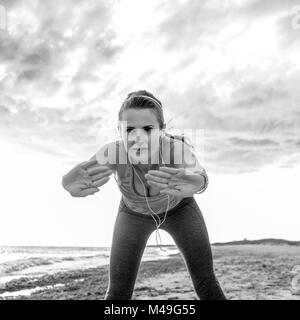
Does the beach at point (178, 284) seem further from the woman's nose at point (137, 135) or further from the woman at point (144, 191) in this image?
the woman's nose at point (137, 135)

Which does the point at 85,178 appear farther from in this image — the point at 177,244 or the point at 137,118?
the point at 177,244

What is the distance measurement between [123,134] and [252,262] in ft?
25.4

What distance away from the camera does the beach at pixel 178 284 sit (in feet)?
20.9

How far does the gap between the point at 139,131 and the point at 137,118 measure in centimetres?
11

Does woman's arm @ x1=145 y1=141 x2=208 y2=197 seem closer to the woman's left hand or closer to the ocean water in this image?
the woman's left hand

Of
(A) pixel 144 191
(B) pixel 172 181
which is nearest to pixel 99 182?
(B) pixel 172 181

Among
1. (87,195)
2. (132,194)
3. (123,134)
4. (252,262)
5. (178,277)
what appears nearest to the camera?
(87,195)

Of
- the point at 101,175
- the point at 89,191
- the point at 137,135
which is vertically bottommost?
the point at 89,191

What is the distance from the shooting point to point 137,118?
328 cm

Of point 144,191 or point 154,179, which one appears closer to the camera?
point 154,179

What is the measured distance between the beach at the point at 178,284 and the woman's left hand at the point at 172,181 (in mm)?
3501
